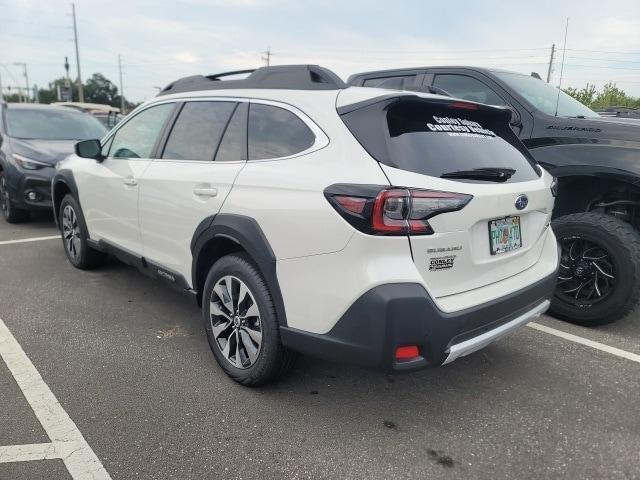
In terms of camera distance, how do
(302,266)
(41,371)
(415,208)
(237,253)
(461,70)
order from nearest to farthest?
(415,208) → (302,266) → (237,253) → (41,371) → (461,70)

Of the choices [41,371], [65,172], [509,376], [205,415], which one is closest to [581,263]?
[509,376]

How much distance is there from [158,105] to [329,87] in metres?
1.77

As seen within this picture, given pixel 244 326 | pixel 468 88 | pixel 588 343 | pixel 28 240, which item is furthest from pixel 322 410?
pixel 28 240

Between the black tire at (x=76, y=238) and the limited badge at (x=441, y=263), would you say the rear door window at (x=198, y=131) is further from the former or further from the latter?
the black tire at (x=76, y=238)

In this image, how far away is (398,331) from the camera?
216 centimetres

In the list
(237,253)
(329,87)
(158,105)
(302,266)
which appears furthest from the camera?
(158,105)

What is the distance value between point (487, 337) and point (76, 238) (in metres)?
4.13

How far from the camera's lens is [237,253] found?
9.36 feet

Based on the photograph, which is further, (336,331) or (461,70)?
(461,70)

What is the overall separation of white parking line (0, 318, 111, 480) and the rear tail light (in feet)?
5.17

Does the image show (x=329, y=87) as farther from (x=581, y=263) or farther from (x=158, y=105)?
(x=581, y=263)

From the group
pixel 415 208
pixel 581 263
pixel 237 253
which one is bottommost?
pixel 581 263

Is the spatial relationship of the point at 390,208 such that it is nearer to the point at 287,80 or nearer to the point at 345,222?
the point at 345,222

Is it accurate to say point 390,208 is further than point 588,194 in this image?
No
